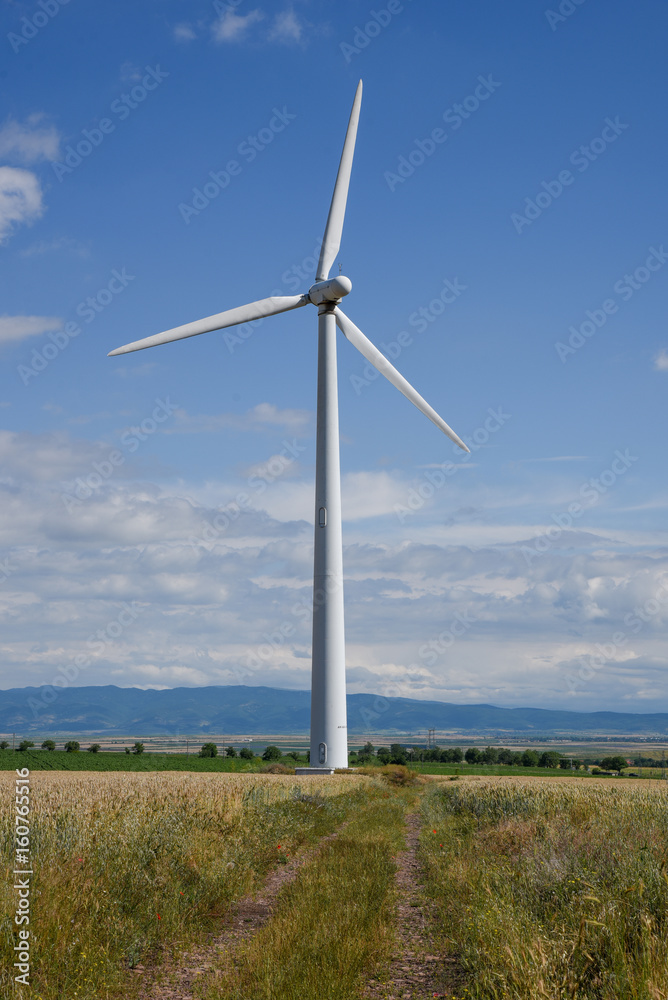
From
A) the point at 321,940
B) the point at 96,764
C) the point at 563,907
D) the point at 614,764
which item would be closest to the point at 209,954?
the point at 321,940

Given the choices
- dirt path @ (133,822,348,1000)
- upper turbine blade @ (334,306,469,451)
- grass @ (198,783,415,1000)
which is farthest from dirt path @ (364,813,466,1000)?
upper turbine blade @ (334,306,469,451)

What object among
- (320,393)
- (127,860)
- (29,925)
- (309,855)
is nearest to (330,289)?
(320,393)

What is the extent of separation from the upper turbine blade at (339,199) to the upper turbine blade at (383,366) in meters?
4.13

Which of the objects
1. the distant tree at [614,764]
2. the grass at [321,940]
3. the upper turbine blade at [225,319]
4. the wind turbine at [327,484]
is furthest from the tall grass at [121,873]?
the distant tree at [614,764]

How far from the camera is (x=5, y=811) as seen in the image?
56.3 feet

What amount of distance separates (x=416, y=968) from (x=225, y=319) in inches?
1498

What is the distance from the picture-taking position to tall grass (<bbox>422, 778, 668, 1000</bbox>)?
809 centimetres

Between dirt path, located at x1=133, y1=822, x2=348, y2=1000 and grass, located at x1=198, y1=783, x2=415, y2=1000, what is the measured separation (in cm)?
34

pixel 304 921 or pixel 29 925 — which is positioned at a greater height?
pixel 29 925

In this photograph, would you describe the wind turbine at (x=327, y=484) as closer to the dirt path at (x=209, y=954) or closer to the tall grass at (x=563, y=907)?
the tall grass at (x=563, y=907)

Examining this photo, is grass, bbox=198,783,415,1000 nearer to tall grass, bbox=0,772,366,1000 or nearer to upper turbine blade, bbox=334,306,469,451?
tall grass, bbox=0,772,366,1000

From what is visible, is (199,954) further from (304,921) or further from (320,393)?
(320,393)

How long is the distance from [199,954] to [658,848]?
735 centimetres

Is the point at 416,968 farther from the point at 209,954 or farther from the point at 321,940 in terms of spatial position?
the point at 209,954
